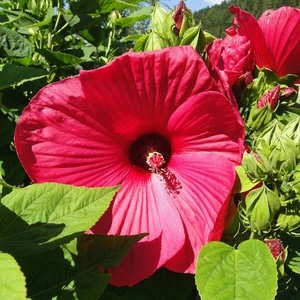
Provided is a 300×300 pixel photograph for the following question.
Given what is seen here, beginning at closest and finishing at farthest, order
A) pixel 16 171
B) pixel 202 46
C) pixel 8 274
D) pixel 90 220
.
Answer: pixel 8 274, pixel 90 220, pixel 202 46, pixel 16 171

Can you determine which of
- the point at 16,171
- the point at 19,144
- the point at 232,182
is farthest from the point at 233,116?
the point at 16,171

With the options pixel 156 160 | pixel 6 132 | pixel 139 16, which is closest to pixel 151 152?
pixel 156 160

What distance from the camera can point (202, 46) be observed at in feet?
2.27

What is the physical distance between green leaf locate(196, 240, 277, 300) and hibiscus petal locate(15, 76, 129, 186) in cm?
22

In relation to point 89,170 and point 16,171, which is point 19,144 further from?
point 16,171

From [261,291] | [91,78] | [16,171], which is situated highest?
[91,78]

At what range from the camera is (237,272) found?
2.06ft

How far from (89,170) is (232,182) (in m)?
0.22

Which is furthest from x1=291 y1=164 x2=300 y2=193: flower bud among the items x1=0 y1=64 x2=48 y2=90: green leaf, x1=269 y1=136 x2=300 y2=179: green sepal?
x1=0 y1=64 x2=48 y2=90: green leaf

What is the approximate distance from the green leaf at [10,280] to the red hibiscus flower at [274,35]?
0.56 meters

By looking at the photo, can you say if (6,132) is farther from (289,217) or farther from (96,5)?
(289,217)

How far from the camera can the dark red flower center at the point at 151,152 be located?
0.76 m

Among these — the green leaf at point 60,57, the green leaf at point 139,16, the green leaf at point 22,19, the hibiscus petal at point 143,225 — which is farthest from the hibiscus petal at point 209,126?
the green leaf at point 139,16

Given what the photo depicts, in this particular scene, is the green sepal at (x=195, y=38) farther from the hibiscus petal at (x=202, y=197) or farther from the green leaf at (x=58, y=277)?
the green leaf at (x=58, y=277)
